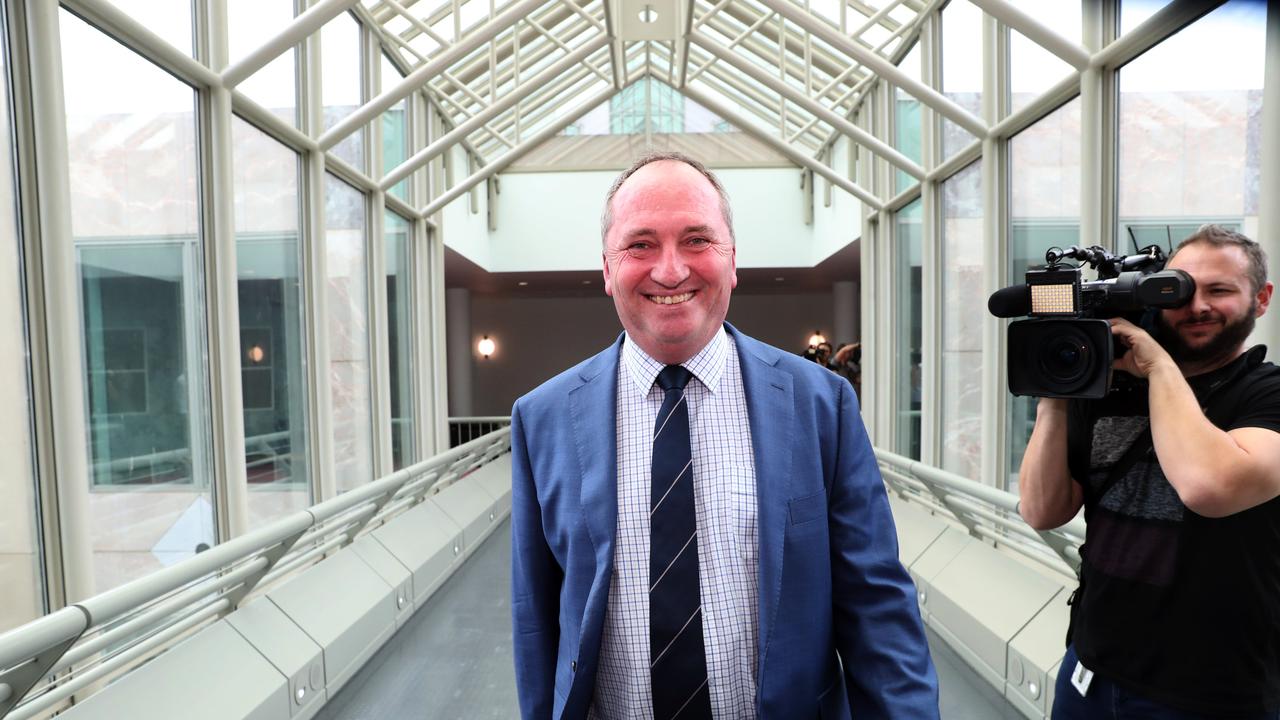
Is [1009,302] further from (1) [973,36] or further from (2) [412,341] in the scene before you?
(2) [412,341]

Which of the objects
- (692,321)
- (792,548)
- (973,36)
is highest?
(973,36)

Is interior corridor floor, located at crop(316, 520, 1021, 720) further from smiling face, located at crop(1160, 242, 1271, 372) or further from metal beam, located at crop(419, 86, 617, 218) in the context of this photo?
metal beam, located at crop(419, 86, 617, 218)

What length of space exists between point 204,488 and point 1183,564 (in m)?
4.63

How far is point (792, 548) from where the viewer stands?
3.98ft

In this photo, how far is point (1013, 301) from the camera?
179 centimetres

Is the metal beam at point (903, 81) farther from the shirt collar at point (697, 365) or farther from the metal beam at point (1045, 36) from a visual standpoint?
the shirt collar at point (697, 365)

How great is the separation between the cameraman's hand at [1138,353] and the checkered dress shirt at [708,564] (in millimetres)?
916

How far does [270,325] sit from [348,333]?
1.67 metres

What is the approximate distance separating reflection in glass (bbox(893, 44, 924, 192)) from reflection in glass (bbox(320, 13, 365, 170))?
5.56m

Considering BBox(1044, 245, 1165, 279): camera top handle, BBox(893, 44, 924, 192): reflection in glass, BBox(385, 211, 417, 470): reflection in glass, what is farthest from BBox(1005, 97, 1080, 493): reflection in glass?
BBox(385, 211, 417, 470): reflection in glass

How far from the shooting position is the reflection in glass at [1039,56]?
14.3 feet

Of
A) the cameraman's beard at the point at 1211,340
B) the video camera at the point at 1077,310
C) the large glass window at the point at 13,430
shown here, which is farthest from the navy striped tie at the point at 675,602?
the large glass window at the point at 13,430

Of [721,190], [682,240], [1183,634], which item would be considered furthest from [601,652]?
[1183,634]

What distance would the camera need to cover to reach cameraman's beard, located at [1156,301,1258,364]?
155 cm
